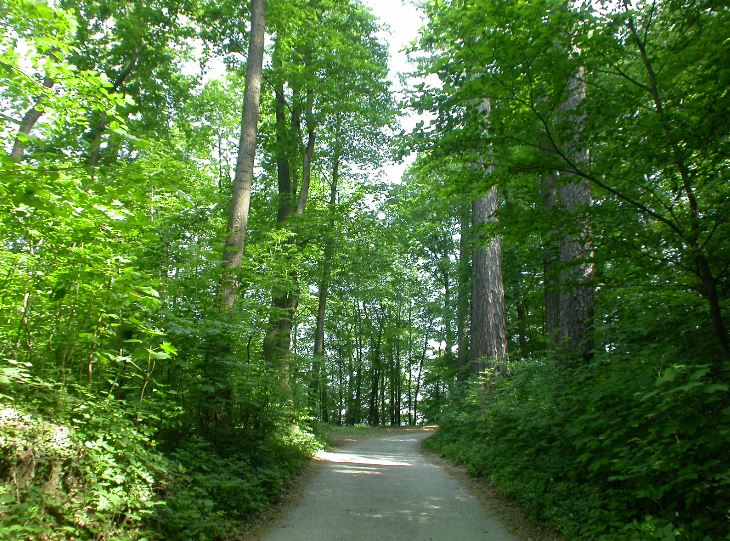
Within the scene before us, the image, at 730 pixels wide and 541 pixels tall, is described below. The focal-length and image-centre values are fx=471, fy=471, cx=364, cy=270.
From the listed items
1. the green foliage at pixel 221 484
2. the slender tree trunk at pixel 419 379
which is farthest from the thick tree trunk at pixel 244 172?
the slender tree trunk at pixel 419 379

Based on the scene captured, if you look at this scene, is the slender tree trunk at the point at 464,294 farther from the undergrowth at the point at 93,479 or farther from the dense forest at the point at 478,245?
the undergrowth at the point at 93,479

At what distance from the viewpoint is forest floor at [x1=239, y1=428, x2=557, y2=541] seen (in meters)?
5.27

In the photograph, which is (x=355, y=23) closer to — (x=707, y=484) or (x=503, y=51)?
(x=503, y=51)

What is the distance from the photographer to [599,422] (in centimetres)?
500

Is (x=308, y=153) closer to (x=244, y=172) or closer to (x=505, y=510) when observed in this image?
(x=244, y=172)

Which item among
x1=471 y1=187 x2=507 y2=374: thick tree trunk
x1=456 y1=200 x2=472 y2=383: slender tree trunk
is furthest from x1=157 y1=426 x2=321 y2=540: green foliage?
x1=456 y1=200 x2=472 y2=383: slender tree trunk

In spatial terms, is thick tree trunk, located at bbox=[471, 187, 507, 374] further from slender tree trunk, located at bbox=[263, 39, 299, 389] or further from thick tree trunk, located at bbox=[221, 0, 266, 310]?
thick tree trunk, located at bbox=[221, 0, 266, 310]

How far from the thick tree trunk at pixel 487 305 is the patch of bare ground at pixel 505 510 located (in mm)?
3887

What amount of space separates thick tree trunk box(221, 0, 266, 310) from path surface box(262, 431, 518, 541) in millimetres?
3417

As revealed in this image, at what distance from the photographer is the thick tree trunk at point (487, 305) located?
492 inches

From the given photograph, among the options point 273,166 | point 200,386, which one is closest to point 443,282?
point 273,166

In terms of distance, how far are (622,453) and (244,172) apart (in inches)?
307

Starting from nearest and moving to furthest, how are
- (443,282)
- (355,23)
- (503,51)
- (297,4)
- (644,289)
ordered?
(503,51) < (644,289) < (297,4) < (355,23) < (443,282)

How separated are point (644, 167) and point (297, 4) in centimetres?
1177
